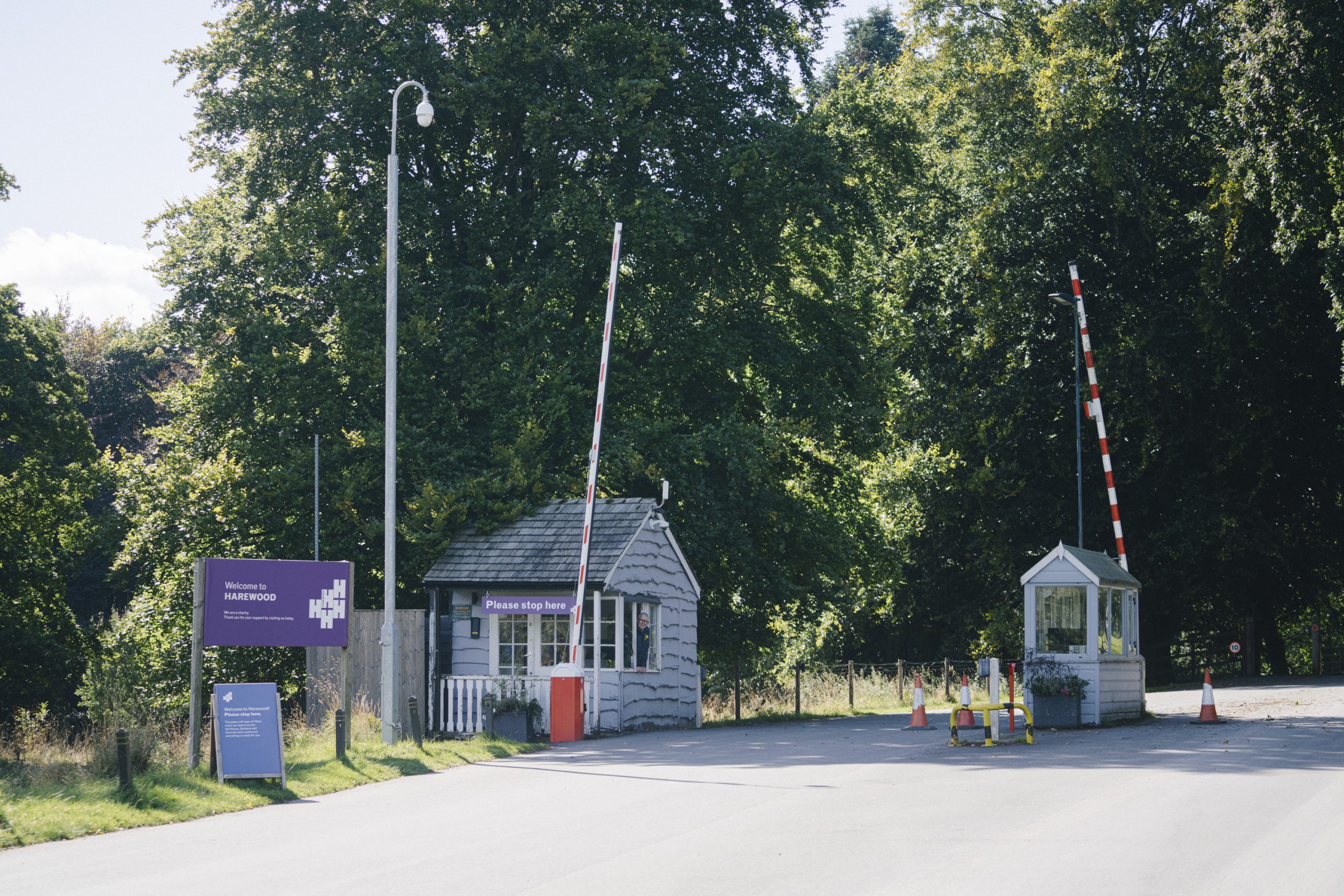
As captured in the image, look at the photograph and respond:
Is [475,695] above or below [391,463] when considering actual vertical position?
below

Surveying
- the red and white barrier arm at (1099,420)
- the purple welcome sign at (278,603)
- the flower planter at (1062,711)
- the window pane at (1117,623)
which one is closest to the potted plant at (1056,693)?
the flower planter at (1062,711)

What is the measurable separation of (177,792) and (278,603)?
12.6ft

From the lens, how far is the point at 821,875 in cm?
977

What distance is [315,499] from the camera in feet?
92.3

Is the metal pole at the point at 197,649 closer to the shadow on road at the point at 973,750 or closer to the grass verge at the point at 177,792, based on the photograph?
the grass verge at the point at 177,792

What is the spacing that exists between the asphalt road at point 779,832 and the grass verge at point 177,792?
14.7 inches

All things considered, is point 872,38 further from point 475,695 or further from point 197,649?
point 197,649

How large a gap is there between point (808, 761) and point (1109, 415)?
77.1 feet

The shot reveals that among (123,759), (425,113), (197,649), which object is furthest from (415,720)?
(425,113)

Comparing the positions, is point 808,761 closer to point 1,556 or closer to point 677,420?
point 677,420

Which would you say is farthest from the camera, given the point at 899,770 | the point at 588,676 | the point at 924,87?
the point at 924,87

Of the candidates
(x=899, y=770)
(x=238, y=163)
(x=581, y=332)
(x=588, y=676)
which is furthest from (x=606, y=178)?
(x=899, y=770)

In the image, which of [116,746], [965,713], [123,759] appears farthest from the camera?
[965,713]

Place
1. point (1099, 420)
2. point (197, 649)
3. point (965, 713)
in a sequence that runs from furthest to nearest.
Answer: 1. point (1099, 420)
2. point (965, 713)
3. point (197, 649)
